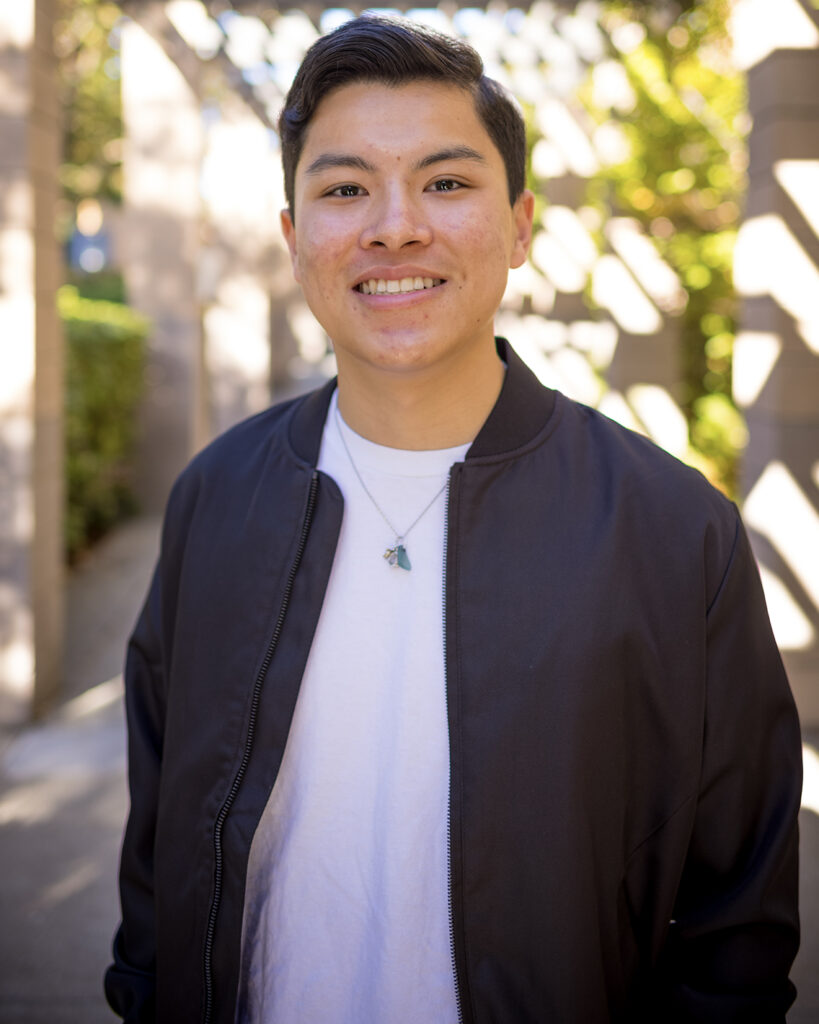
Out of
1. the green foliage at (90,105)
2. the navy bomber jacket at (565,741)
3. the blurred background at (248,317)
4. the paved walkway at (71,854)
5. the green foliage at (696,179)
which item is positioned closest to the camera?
the navy bomber jacket at (565,741)

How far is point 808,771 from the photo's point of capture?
4.13 m

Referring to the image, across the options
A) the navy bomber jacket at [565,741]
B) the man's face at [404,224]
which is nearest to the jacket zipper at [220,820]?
the navy bomber jacket at [565,741]

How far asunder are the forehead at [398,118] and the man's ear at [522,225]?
7.1 inches

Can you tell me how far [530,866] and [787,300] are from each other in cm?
365

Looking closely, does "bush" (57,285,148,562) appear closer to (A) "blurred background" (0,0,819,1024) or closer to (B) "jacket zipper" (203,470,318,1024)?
(A) "blurred background" (0,0,819,1024)

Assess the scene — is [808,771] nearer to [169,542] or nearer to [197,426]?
[169,542]

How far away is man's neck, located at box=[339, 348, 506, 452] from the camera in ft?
5.47

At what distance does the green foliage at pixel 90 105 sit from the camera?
18.8 m

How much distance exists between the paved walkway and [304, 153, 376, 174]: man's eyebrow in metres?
2.27

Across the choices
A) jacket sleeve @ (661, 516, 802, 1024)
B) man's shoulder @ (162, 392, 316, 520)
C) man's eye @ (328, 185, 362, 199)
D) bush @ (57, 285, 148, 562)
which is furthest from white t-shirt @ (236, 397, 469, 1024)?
bush @ (57, 285, 148, 562)

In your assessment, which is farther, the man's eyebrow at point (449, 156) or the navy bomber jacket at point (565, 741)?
the man's eyebrow at point (449, 156)

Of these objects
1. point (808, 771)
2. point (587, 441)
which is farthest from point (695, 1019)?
point (808, 771)

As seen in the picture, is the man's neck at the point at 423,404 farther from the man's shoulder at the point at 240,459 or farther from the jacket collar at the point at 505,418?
the man's shoulder at the point at 240,459

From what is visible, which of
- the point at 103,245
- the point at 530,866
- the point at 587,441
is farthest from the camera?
the point at 103,245
